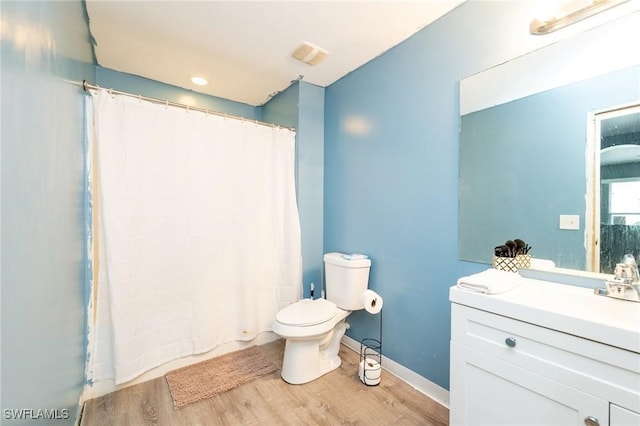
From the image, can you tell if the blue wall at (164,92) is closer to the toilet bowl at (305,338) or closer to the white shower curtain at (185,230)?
the white shower curtain at (185,230)

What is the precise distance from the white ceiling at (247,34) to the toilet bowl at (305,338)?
6.14ft

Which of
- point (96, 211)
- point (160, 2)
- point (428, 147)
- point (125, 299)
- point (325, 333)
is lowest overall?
point (325, 333)

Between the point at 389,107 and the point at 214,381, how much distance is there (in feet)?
7.31

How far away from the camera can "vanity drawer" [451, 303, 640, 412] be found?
2.36 feet

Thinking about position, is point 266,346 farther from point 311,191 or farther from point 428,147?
point 428,147

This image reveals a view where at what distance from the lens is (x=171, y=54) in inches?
78.3

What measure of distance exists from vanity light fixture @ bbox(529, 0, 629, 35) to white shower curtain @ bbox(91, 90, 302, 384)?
1731 mm

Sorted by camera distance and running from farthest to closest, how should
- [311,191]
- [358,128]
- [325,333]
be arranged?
[311,191] < [358,128] < [325,333]

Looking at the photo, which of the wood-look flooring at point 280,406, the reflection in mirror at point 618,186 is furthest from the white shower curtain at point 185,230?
the reflection in mirror at point 618,186

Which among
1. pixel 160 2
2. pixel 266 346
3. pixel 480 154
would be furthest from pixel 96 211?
pixel 480 154

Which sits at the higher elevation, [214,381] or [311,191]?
[311,191]

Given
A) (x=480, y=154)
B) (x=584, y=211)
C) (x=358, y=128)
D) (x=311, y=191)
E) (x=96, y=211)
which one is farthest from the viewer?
(x=311, y=191)

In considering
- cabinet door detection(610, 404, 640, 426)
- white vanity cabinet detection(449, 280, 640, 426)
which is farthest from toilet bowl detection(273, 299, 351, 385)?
cabinet door detection(610, 404, 640, 426)

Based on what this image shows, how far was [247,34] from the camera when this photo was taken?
175 centimetres
